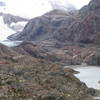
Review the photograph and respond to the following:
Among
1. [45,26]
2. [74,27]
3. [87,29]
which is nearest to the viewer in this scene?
[87,29]

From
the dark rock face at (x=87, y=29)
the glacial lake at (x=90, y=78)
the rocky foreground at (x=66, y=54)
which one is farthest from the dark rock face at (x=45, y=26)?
the glacial lake at (x=90, y=78)

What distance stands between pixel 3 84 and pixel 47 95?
3.33 meters

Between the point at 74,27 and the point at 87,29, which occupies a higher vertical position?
the point at 74,27

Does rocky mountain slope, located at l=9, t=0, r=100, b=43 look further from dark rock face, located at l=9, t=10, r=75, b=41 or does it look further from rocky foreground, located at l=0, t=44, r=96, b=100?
rocky foreground, located at l=0, t=44, r=96, b=100

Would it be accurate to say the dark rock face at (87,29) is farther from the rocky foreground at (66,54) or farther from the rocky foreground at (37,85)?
the rocky foreground at (37,85)

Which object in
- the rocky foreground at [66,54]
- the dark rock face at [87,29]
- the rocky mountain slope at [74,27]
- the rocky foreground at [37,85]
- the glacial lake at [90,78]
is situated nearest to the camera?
the rocky foreground at [37,85]

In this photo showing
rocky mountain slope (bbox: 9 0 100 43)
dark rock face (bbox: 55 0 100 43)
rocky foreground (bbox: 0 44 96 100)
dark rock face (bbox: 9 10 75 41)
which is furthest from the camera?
dark rock face (bbox: 9 10 75 41)

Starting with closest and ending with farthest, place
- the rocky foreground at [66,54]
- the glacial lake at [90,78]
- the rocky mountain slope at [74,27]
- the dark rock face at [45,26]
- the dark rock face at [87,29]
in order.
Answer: the glacial lake at [90,78] < the rocky foreground at [66,54] < the dark rock face at [87,29] < the rocky mountain slope at [74,27] < the dark rock face at [45,26]

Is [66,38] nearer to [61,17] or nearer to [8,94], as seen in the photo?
A: [61,17]

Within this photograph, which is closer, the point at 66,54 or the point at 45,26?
the point at 66,54

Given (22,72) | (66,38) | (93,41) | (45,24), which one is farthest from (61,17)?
(22,72)

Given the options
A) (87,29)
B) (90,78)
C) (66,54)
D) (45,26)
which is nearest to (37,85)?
(90,78)

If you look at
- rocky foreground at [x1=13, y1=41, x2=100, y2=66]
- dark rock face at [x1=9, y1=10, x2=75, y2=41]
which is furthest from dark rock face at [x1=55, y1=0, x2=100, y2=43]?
dark rock face at [x1=9, y1=10, x2=75, y2=41]

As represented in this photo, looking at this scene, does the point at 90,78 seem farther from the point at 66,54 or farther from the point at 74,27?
the point at 74,27
